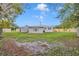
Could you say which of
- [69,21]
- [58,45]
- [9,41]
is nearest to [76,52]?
[58,45]

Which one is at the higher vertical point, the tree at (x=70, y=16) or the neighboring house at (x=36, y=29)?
the tree at (x=70, y=16)

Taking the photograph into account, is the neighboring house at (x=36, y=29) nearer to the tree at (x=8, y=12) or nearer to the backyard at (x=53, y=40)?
the backyard at (x=53, y=40)

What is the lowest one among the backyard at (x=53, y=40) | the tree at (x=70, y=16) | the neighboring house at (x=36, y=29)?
the backyard at (x=53, y=40)

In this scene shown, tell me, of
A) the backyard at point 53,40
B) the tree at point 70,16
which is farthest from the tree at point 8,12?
the tree at point 70,16

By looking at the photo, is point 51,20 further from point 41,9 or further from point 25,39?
point 25,39

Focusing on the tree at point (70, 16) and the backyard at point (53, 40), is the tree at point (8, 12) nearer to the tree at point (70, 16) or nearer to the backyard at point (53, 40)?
the backyard at point (53, 40)

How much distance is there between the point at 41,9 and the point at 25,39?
0.33 metres

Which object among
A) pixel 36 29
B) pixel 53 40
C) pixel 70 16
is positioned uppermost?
pixel 70 16

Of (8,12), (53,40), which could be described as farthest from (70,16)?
(8,12)

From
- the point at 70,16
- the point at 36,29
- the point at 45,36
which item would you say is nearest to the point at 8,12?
the point at 36,29

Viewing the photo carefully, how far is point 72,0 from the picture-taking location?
187cm

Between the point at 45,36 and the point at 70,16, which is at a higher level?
the point at 70,16

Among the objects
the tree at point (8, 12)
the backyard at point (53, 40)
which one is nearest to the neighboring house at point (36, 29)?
the backyard at point (53, 40)

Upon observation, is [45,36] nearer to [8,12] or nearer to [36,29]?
[36,29]
